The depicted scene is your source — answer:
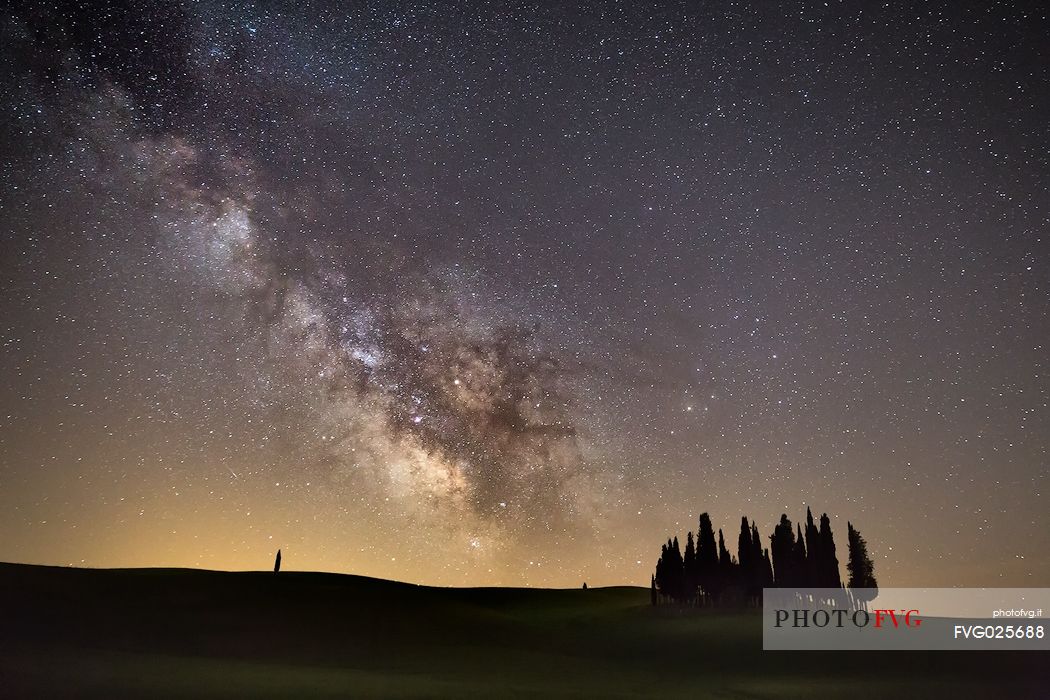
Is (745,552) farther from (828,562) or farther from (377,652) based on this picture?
(377,652)

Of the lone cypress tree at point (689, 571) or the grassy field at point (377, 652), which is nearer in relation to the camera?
the grassy field at point (377, 652)

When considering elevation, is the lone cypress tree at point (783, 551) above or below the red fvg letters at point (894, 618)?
above

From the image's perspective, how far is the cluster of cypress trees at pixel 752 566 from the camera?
77.6 m

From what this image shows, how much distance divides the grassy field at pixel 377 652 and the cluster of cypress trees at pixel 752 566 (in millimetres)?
12557

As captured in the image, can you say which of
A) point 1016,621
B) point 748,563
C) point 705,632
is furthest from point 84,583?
point 1016,621

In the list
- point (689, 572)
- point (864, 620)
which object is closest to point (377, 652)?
point (864, 620)

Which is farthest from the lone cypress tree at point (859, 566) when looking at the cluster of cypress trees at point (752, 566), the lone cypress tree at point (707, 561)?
the lone cypress tree at point (707, 561)

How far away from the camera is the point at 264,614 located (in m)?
53.2

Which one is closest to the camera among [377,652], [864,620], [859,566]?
[377,652]

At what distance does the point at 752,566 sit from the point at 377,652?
176 ft

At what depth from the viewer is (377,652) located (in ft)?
138

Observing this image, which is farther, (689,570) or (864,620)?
(689,570)

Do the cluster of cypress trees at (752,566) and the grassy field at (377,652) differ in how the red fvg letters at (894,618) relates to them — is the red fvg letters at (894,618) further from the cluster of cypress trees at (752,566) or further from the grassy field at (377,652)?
the cluster of cypress trees at (752,566)

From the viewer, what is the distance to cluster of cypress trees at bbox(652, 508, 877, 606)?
255ft
